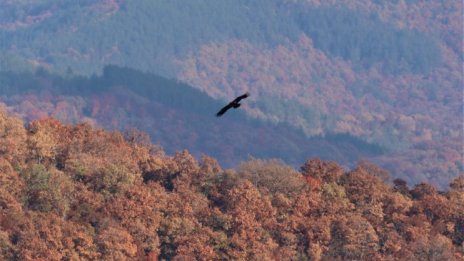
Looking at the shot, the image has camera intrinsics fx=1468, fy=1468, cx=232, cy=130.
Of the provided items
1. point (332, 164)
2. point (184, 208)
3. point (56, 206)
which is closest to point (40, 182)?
point (56, 206)

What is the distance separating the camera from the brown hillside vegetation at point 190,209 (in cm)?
11156

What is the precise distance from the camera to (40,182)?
4722 inches

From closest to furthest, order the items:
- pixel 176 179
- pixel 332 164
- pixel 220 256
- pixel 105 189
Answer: pixel 220 256, pixel 105 189, pixel 176 179, pixel 332 164

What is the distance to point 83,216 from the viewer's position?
11694 centimetres

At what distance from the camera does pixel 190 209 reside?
121 meters

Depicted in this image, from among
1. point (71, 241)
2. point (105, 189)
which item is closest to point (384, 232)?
point (105, 189)

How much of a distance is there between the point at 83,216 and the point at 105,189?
6.70m

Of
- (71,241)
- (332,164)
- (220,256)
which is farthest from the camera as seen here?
(332,164)

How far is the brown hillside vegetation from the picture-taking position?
111562mm

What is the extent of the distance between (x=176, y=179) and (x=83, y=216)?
55.9 ft

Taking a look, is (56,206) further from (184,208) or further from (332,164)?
(332,164)

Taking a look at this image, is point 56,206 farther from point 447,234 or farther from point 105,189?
point 447,234

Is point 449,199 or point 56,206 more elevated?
point 449,199

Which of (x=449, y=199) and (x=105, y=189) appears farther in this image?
(x=449, y=199)
